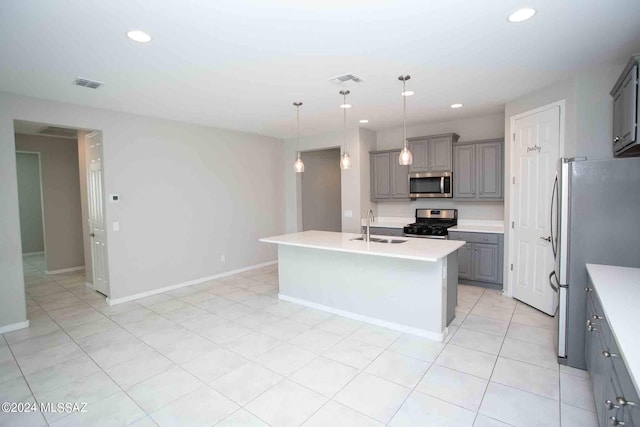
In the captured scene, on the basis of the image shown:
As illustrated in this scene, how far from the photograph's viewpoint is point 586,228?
96.3 inches

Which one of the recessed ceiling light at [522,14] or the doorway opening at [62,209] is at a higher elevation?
the recessed ceiling light at [522,14]

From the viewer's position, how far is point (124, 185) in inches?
178

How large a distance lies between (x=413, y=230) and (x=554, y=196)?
2.34 m

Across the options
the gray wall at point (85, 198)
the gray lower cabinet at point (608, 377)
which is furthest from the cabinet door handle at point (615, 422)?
the gray wall at point (85, 198)

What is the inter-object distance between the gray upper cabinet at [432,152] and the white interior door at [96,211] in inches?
185

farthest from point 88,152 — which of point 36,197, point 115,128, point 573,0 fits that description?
point 573,0

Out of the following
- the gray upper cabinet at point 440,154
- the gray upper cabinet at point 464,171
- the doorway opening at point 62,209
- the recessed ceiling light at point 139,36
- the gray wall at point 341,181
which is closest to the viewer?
the recessed ceiling light at point 139,36

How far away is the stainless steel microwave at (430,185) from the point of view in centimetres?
519

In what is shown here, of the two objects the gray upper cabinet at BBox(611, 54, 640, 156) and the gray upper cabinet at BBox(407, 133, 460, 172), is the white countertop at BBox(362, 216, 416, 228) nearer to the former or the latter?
the gray upper cabinet at BBox(407, 133, 460, 172)

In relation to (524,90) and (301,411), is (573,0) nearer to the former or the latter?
(524,90)

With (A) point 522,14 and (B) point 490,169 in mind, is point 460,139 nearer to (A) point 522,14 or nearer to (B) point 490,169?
(B) point 490,169

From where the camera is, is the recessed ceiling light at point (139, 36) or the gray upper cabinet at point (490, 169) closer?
the recessed ceiling light at point (139, 36)

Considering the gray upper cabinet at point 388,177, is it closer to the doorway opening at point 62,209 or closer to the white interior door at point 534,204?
the white interior door at point 534,204

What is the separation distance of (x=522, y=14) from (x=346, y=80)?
160 centimetres
